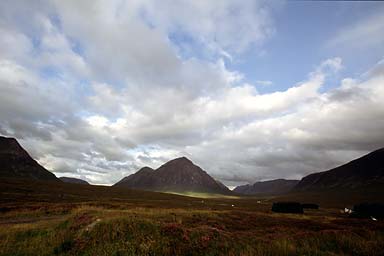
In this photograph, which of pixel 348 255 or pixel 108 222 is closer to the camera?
pixel 348 255

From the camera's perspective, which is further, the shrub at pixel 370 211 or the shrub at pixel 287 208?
the shrub at pixel 287 208

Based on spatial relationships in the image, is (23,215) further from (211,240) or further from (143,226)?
(211,240)

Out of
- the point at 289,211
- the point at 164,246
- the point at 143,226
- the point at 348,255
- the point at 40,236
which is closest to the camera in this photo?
the point at 348,255

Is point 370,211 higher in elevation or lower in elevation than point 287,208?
lower

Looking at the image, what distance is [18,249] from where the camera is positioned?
16.5 m

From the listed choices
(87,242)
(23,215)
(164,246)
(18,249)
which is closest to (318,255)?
(164,246)

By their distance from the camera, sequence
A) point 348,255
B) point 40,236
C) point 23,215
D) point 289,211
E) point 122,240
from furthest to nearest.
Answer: point 289,211
point 23,215
point 40,236
point 122,240
point 348,255

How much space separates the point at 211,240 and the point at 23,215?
35.5m

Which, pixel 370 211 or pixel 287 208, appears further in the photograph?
pixel 287 208

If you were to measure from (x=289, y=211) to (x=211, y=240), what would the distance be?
54573 millimetres

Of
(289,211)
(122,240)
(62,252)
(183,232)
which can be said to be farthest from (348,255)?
(289,211)

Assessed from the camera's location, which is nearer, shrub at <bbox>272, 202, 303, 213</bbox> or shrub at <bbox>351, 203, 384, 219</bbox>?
shrub at <bbox>351, 203, 384, 219</bbox>

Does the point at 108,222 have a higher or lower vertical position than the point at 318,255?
higher

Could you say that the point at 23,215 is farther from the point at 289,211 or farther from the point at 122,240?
the point at 289,211
